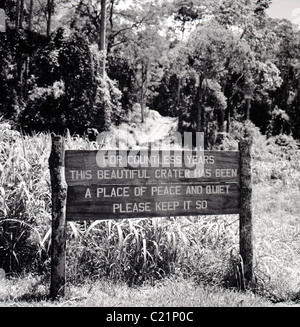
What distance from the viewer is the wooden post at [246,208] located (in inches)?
154

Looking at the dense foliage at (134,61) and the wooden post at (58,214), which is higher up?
the dense foliage at (134,61)

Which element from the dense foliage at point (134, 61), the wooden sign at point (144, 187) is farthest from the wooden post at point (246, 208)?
the dense foliage at point (134, 61)

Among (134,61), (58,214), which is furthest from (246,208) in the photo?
(134,61)

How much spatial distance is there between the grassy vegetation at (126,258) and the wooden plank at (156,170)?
642 millimetres

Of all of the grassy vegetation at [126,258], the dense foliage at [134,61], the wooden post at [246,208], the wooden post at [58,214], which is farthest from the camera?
the dense foliage at [134,61]

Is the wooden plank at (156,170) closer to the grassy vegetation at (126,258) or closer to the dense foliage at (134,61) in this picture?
the grassy vegetation at (126,258)

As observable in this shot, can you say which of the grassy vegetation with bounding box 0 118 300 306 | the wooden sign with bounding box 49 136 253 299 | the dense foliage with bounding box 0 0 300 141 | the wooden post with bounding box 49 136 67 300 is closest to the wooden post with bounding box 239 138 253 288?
the wooden sign with bounding box 49 136 253 299

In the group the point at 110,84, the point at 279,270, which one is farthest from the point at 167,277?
the point at 110,84

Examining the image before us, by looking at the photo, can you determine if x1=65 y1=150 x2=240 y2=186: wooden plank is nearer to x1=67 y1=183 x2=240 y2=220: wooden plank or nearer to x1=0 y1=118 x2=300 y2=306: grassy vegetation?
x1=67 y1=183 x2=240 y2=220: wooden plank

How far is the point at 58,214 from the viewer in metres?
3.51

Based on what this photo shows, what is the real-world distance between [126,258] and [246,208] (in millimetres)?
1318

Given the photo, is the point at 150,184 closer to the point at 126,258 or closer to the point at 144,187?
the point at 144,187
